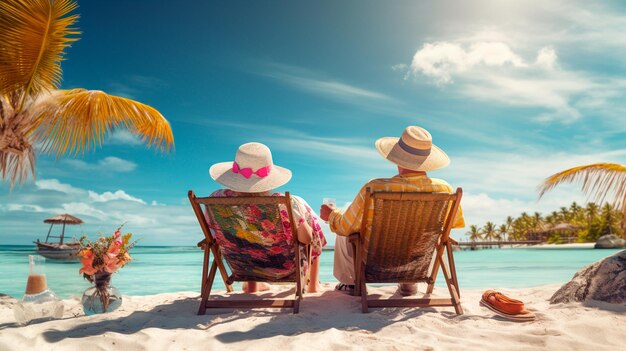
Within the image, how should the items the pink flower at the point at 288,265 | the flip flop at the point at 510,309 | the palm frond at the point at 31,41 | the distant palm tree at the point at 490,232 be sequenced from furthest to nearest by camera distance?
the distant palm tree at the point at 490,232
the palm frond at the point at 31,41
the pink flower at the point at 288,265
the flip flop at the point at 510,309

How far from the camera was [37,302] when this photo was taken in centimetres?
339

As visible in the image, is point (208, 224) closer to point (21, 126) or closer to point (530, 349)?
point (530, 349)

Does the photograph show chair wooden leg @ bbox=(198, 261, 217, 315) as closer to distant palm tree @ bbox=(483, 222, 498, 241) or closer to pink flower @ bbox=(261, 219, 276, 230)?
pink flower @ bbox=(261, 219, 276, 230)

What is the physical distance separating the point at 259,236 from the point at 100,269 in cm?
133

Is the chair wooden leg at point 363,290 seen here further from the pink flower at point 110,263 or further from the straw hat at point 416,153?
the pink flower at point 110,263

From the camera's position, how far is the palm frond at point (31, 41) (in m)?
6.92

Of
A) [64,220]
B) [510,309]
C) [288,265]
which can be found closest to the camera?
[510,309]

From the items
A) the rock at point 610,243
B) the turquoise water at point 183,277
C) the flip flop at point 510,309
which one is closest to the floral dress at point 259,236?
the turquoise water at point 183,277

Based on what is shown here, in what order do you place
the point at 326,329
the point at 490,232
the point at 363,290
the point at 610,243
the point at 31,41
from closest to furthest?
the point at 326,329, the point at 363,290, the point at 31,41, the point at 610,243, the point at 490,232

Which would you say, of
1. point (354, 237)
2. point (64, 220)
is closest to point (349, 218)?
point (354, 237)

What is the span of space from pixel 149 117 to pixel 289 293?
599 cm

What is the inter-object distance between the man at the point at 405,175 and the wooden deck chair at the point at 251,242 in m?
0.42

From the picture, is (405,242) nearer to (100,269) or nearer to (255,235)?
(255,235)

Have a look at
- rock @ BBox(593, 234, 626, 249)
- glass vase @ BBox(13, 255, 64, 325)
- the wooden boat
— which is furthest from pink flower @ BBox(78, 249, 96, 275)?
rock @ BBox(593, 234, 626, 249)
